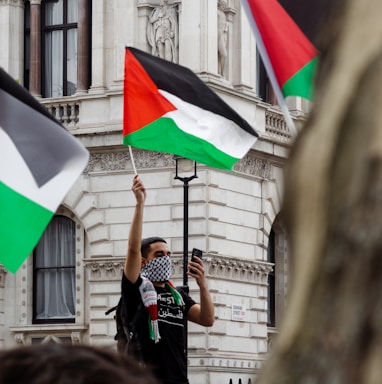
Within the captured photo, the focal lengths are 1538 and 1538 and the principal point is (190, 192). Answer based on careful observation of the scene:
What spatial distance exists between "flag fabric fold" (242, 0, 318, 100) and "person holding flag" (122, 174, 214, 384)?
102 centimetres

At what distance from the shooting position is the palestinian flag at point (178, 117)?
33.5 ft

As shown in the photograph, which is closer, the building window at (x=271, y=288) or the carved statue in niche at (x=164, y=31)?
the carved statue in niche at (x=164, y=31)

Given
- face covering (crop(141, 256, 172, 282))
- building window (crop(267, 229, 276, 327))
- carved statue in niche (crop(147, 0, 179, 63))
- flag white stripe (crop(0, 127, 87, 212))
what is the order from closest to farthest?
flag white stripe (crop(0, 127, 87, 212)), face covering (crop(141, 256, 172, 282)), carved statue in niche (crop(147, 0, 179, 63)), building window (crop(267, 229, 276, 327))

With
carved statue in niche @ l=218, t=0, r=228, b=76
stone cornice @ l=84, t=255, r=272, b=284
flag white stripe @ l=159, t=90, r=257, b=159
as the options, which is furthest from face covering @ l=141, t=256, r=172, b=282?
carved statue in niche @ l=218, t=0, r=228, b=76

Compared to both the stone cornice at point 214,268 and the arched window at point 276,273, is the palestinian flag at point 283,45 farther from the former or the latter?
the arched window at point 276,273

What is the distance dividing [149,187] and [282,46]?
1858 cm

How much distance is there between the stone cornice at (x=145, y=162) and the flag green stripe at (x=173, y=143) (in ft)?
51.4

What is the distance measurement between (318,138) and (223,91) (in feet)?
82.8

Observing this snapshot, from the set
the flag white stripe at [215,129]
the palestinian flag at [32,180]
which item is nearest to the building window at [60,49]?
the flag white stripe at [215,129]

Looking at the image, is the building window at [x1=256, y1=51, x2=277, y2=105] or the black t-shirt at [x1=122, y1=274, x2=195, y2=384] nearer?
the black t-shirt at [x1=122, y1=274, x2=195, y2=384]

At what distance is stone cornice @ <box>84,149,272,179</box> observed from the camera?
26.5m

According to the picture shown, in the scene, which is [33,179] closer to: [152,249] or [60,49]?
[152,249]

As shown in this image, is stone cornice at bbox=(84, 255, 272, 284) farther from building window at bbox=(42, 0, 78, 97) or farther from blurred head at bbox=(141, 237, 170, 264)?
blurred head at bbox=(141, 237, 170, 264)

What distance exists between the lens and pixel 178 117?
10.4 meters
